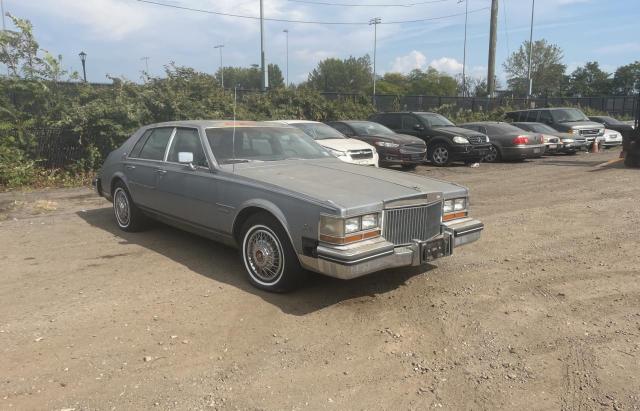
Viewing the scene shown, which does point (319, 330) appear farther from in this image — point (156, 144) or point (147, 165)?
point (156, 144)

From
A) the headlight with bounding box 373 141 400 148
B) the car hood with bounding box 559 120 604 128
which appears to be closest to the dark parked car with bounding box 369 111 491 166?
the headlight with bounding box 373 141 400 148

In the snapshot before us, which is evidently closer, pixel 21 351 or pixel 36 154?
pixel 21 351

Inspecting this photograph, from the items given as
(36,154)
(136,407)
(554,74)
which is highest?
(554,74)

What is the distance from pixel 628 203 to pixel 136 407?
8.58 meters

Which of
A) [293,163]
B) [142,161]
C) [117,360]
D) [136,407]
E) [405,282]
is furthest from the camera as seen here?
[142,161]

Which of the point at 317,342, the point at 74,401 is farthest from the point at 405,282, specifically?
the point at 74,401

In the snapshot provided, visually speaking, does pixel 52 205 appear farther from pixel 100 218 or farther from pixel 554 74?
pixel 554 74

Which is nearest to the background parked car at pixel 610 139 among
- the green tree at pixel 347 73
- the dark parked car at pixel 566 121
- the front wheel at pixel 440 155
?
the dark parked car at pixel 566 121

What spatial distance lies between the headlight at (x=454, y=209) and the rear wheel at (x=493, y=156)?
11.7m

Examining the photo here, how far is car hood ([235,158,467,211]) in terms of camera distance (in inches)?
163

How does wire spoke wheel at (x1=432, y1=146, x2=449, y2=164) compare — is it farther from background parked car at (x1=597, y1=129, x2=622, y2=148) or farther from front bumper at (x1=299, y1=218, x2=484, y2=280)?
front bumper at (x1=299, y1=218, x2=484, y2=280)

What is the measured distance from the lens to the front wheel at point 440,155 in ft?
49.2

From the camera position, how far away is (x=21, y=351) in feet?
11.5

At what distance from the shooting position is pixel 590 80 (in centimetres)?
9594
